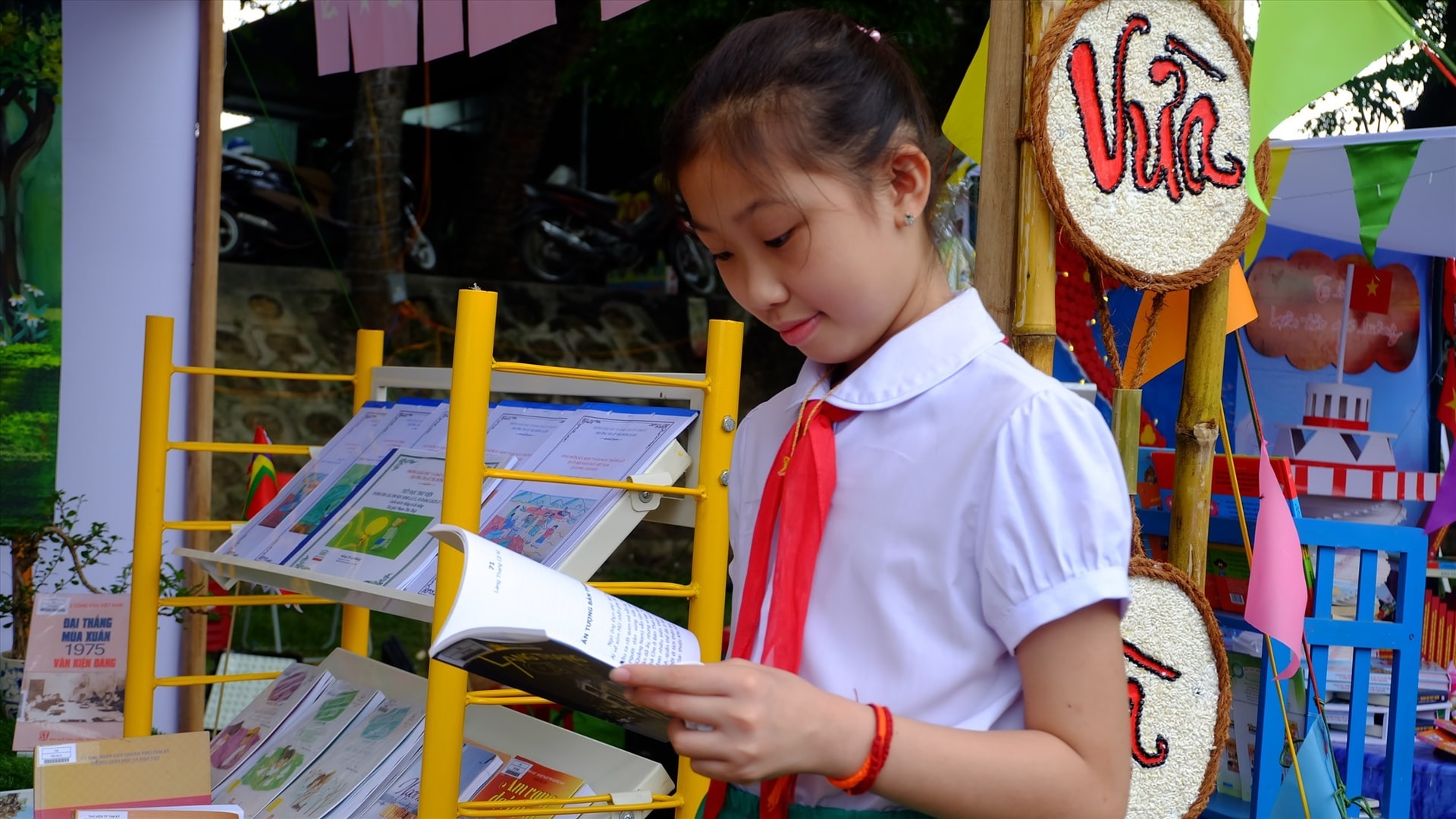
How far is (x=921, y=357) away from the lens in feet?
2.79

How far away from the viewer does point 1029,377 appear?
31.6 inches

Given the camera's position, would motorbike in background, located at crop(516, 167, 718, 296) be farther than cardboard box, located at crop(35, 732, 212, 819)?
A: Yes

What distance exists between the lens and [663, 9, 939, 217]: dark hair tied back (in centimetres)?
84

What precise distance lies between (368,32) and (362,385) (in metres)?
0.85

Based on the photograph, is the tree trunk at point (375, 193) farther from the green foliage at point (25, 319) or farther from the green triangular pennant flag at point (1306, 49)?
the green triangular pennant flag at point (1306, 49)

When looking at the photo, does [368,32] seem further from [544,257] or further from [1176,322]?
[544,257]

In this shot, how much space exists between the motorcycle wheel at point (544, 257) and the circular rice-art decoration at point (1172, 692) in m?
5.89

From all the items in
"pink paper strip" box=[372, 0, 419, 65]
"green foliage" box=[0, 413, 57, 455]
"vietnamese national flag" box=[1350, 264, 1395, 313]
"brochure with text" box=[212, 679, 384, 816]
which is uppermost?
"pink paper strip" box=[372, 0, 419, 65]

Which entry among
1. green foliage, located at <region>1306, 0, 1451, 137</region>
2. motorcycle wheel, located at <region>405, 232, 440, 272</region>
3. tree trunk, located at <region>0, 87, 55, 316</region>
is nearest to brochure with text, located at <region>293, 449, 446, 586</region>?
tree trunk, located at <region>0, 87, 55, 316</region>

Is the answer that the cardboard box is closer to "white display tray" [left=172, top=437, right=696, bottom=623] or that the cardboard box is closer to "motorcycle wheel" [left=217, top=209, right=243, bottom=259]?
"white display tray" [left=172, top=437, right=696, bottom=623]

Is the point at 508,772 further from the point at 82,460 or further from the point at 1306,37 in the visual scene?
the point at 82,460

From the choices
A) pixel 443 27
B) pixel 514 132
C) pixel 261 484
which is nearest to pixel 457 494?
pixel 443 27

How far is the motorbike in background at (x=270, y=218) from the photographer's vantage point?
20.9 feet

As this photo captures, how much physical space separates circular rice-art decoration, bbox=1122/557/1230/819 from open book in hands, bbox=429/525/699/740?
1.03 metres
